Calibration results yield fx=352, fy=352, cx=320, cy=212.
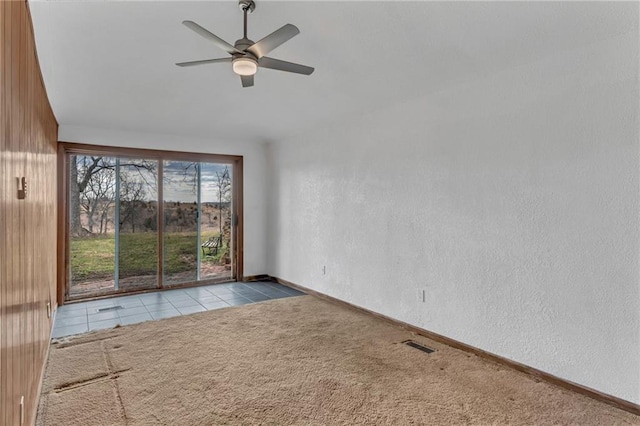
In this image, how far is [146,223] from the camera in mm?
5340

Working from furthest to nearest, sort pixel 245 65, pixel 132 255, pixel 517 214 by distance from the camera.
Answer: pixel 132 255
pixel 517 214
pixel 245 65

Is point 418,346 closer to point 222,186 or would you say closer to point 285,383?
point 285,383

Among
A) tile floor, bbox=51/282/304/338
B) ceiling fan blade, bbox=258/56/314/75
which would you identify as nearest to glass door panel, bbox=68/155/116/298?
tile floor, bbox=51/282/304/338

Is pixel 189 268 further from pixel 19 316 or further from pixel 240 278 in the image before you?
pixel 19 316

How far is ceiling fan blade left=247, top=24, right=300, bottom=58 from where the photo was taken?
76.2 inches

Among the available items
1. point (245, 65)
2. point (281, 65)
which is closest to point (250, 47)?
point (245, 65)

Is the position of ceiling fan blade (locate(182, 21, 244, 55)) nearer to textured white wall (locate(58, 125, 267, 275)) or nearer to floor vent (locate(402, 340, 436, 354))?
floor vent (locate(402, 340, 436, 354))

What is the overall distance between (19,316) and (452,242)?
124 inches

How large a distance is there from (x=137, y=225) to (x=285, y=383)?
382cm

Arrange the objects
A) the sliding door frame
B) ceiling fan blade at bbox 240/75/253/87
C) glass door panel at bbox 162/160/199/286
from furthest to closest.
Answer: glass door panel at bbox 162/160/199/286, the sliding door frame, ceiling fan blade at bbox 240/75/253/87

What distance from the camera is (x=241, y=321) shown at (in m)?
3.92

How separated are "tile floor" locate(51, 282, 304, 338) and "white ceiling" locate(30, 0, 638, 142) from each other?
238 cm

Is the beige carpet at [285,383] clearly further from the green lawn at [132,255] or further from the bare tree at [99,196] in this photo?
the bare tree at [99,196]

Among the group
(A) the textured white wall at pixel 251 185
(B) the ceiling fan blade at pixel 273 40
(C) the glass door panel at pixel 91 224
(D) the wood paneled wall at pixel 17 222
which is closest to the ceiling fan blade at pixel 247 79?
(B) the ceiling fan blade at pixel 273 40
